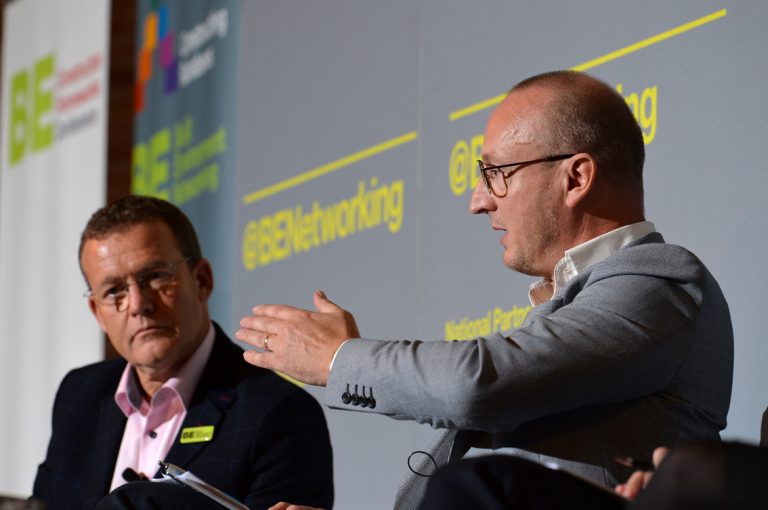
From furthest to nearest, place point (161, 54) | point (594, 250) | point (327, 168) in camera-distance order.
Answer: point (161, 54) → point (327, 168) → point (594, 250)

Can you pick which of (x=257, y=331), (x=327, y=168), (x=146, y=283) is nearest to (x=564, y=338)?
(x=257, y=331)

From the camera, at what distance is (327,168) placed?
4.21 m

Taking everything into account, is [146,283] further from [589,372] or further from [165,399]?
[589,372]

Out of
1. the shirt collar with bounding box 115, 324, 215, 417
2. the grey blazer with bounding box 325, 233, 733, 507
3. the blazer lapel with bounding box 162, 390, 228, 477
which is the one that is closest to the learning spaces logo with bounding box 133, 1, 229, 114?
the shirt collar with bounding box 115, 324, 215, 417

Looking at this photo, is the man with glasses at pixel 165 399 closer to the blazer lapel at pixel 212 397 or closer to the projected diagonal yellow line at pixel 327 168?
the blazer lapel at pixel 212 397

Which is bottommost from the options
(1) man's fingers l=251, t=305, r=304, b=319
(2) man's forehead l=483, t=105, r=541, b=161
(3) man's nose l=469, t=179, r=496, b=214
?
(1) man's fingers l=251, t=305, r=304, b=319

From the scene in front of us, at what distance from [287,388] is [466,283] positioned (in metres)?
0.66

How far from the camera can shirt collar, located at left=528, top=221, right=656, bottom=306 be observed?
2.26 meters

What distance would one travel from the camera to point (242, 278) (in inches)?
189

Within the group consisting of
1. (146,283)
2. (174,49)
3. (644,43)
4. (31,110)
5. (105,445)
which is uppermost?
(174,49)

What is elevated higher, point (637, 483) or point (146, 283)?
point (146, 283)

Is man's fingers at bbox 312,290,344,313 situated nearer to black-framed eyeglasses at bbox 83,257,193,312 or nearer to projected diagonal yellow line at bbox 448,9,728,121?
projected diagonal yellow line at bbox 448,9,728,121

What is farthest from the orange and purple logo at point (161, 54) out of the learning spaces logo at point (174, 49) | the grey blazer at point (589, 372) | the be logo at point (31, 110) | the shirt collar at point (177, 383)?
the grey blazer at point (589, 372)

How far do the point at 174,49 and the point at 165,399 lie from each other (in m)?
3.07
